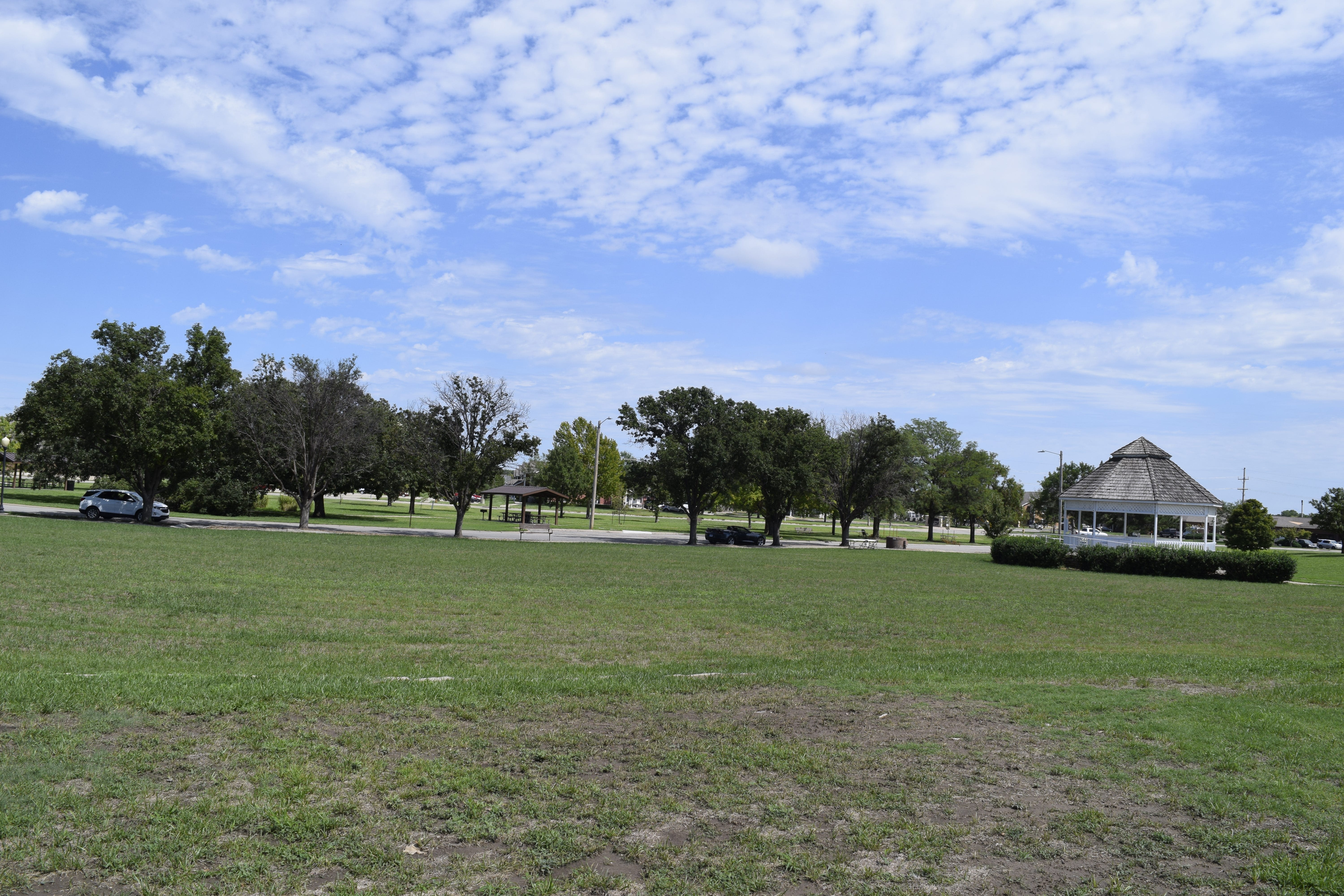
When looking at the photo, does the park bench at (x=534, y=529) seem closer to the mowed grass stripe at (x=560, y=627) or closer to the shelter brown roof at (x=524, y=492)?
the shelter brown roof at (x=524, y=492)

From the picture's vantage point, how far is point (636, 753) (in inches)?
265

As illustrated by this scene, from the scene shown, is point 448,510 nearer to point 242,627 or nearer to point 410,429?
point 410,429

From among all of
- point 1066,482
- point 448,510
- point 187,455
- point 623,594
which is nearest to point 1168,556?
point 623,594

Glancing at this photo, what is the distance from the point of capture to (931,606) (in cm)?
1853

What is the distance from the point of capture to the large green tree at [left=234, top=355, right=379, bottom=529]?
148ft

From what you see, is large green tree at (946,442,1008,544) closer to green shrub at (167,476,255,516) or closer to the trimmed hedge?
the trimmed hedge

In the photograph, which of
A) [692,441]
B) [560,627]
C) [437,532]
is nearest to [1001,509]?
[692,441]

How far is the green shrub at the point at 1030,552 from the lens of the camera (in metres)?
35.2

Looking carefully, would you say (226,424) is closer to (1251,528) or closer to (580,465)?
(580,465)

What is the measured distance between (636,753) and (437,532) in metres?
41.3

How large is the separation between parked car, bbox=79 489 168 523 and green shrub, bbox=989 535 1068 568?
39.3m

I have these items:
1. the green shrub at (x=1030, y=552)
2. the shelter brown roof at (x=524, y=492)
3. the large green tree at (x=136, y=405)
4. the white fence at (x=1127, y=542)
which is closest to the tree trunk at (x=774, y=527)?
the green shrub at (x=1030, y=552)

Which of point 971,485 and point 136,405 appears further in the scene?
point 971,485

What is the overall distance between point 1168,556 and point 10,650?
34860mm
